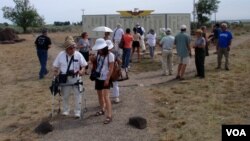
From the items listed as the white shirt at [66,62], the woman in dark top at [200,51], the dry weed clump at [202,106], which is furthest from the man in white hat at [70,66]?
the woman in dark top at [200,51]

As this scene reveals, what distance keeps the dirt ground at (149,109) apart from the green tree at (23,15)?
2386 inches

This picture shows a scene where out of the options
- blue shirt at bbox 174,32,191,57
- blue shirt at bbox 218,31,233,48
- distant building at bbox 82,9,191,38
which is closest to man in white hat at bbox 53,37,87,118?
blue shirt at bbox 174,32,191,57

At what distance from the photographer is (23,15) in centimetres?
7656

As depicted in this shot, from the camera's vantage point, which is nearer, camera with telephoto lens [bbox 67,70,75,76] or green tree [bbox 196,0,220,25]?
camera with telephoto lens [bbox 67,70,75,76]

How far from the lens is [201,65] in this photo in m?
16.1

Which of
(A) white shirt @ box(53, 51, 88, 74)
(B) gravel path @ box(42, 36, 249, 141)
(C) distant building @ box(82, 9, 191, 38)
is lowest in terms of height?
(B) gravel path @ box(42, 36, 249, 141)

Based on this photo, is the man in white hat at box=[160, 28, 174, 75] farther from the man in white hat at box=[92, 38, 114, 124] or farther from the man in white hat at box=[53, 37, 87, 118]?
the man in white hat at box=[92, 38, 114, 124]

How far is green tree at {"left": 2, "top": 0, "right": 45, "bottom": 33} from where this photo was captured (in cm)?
7669

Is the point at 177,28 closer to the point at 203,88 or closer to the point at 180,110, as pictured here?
the point at 203,88

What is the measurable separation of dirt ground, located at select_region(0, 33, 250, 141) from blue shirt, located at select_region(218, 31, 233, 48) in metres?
1.10

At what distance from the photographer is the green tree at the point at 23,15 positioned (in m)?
76.7

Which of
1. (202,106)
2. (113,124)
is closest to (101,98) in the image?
(113,124)

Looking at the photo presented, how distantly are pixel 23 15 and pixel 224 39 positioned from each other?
62.7 meters

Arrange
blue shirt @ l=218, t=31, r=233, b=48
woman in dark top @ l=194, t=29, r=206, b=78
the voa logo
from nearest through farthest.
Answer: the voa logo → woman in dark top @ l=194, t=29, r=206, b=78 → blue shirt @ l=218, t=31, r=233, b=48
